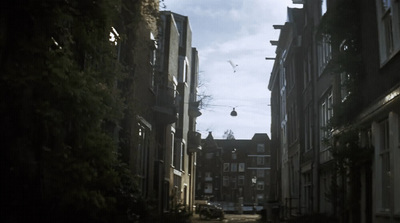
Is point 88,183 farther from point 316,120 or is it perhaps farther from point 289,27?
point 289,27

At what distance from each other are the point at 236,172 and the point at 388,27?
78.6 m

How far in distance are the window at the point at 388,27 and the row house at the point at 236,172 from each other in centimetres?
7315

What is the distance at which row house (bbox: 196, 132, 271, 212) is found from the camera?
84.7 m

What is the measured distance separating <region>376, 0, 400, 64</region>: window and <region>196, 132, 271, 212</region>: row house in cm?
7315

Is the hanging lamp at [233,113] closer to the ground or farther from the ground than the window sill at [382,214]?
farther from the ground

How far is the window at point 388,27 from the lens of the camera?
955cm

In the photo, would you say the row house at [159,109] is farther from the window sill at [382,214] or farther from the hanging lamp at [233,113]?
the window sill at [382,214]

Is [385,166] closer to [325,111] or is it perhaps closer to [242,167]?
[325,111]

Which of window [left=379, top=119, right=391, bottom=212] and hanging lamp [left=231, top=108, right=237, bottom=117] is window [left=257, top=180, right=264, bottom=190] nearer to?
hanging lamp [left=231, top=108, right=237, bottom=117]

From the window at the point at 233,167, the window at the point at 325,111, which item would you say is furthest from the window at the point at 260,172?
the window at the point at 325,111

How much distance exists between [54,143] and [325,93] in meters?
13.3

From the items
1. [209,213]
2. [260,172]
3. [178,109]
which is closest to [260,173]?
[260,172]

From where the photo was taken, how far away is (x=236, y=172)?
3462 inches

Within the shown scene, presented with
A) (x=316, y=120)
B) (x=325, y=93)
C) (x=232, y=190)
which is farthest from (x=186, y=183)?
(x=232, y=190)
